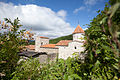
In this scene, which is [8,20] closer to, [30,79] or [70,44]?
[30,79]

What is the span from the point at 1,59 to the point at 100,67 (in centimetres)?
202

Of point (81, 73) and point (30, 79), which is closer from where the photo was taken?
point (81, 73)

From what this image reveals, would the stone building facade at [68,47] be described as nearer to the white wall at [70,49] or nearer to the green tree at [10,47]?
the white wall at [70,49]

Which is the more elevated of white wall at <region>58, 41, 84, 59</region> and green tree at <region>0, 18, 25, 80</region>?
green tree at <region>0, 18, 25, 80</region>

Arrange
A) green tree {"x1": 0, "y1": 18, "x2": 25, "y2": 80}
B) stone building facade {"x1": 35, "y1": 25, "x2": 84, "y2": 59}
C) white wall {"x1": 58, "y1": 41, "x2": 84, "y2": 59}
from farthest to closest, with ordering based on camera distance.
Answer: stone building facade {"x1": 35, "y1": 25, "x2": 84, "y2": 59}
white wall {"x1": 58, "y1": 41, "x2": 84, "y2": 59}
green tree {"x1": 0, "y1": 18, "x2": 25, "y2": 80}

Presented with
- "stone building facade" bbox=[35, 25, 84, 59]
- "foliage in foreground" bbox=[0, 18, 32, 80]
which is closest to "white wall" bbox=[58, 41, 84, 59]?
"stone building facade" bbox=[35, 25, 84, 59]

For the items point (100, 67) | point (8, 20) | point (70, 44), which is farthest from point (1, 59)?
point (70, 44)

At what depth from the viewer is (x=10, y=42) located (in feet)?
5.44

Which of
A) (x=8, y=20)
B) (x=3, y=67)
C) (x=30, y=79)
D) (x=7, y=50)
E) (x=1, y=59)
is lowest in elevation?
(x=30, y=79)

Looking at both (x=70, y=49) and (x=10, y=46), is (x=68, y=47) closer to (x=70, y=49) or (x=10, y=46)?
(x=70, y=49)

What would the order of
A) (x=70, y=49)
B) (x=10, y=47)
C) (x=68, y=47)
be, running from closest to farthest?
1. (x=10, y=47)
2. (x=70, y=49)
3. (x=68, y=47)

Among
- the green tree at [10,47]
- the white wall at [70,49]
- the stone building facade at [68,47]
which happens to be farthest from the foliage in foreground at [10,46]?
the white wall at [70,49]

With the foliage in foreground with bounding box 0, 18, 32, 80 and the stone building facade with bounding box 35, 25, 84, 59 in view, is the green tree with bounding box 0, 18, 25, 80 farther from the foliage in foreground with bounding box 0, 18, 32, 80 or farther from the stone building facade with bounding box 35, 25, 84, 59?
the stone building facade with bounding box 35, 25, 84, 59

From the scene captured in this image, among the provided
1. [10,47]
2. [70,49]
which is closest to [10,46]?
[10,47]
